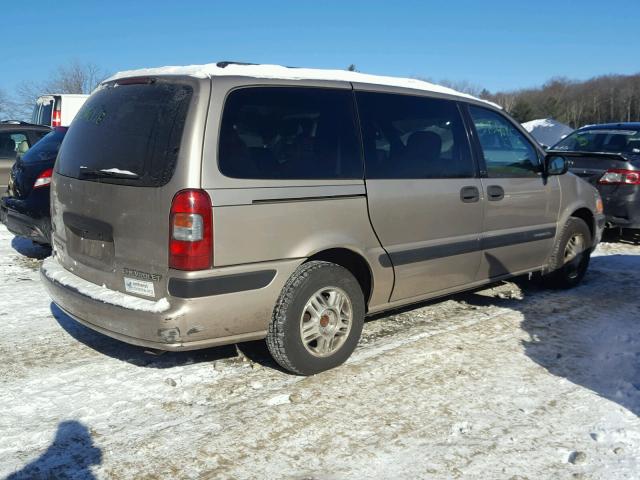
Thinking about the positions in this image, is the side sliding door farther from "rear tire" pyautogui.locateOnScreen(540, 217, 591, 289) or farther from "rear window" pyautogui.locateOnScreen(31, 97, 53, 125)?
"rear window" pyautogui.locateOnScreen(31, 97, 53, 125)

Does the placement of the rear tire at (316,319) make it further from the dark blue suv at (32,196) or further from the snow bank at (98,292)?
the dark blue suv at (32,196)

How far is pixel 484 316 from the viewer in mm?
5184

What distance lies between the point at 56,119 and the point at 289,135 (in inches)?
627

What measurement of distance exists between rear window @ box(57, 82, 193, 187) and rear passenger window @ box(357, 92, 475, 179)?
1316 millimetres

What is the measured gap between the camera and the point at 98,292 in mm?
3592

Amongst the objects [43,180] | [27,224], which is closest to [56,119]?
[43,180]

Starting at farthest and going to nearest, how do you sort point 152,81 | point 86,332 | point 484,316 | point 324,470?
1. point 484,316
2. point 86,332
3. point 152,81
4. point 324,470

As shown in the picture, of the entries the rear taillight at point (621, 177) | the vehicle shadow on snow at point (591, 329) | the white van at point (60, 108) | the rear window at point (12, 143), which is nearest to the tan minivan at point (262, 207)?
the vehicle shadow on snow at point (591, 329)

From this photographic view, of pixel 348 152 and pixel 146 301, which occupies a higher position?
pixel 348 152

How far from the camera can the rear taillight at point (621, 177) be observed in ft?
25.9


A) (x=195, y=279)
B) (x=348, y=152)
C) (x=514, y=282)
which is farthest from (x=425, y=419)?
(x=514, y=282)

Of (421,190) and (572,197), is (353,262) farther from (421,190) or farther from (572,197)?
(572,197)

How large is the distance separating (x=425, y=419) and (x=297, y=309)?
38.0 inches

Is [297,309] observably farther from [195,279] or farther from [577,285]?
[577,285]
